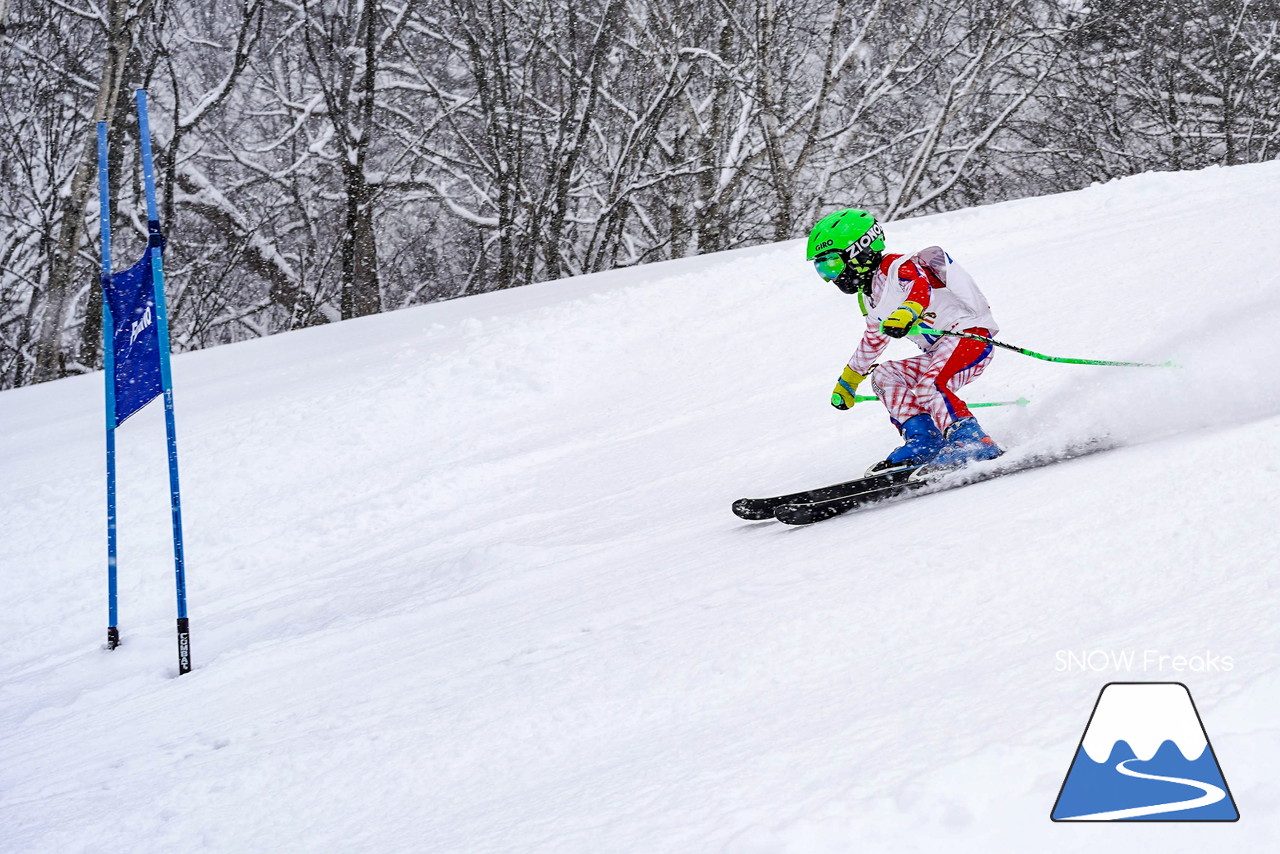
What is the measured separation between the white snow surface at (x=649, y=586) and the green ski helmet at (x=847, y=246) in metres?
1.24

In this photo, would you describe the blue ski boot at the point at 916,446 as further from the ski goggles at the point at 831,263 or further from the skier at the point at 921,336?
the ski goggles at the point at 831,263

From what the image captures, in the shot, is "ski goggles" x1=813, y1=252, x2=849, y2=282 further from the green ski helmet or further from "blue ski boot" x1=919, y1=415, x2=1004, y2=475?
"blue ski boot" x1=919, y1=415, x2=1004, y2=475

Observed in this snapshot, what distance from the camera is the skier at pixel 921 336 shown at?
17.3ft

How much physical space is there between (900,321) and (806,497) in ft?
3.31

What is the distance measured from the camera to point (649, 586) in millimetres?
4480

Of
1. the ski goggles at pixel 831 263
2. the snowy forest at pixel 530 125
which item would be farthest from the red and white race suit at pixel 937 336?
the snowy forest at pixel 530 125

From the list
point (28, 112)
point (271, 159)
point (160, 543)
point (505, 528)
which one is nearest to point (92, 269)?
point (28, 112)

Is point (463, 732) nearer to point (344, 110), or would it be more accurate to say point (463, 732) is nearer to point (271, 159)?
point (344, 110)

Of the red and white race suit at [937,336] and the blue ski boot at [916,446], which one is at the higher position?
the red and white race suit at [937,336]

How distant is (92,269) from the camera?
672 inches

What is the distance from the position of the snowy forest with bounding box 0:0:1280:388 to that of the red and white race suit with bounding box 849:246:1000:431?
463 inches

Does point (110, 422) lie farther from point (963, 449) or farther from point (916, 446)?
point (963, 449)

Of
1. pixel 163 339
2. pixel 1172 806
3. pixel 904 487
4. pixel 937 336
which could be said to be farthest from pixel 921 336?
pixel 163 339

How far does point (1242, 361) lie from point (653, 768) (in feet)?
13.5
